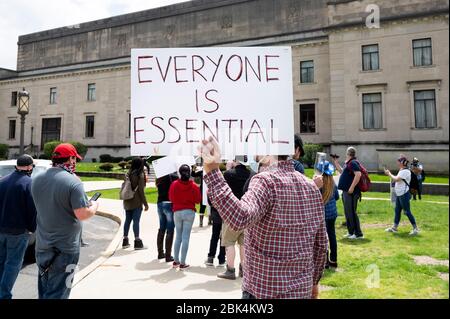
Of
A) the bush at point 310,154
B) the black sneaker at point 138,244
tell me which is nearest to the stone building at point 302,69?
the bush at point 310,154

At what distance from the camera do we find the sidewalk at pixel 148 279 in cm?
464

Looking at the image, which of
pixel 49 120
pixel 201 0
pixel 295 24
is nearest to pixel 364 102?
pixel 295 24

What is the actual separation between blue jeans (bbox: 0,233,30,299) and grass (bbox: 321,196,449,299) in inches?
163

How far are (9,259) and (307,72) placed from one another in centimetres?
2915

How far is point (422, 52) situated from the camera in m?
23.9

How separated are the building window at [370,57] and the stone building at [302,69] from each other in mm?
74

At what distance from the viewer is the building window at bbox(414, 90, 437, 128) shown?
23.8m

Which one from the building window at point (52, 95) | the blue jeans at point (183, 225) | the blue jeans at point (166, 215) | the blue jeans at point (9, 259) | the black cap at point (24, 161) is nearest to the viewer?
the blue jeans at point (9, 259)

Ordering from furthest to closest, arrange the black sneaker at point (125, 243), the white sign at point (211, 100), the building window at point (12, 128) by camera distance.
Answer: the building window at point (12, 128)
the black sneaker at point (125, 243)
the white sign at point (211, 100)

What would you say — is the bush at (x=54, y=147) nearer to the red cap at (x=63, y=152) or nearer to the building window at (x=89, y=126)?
the building window at (x=89, y=126)

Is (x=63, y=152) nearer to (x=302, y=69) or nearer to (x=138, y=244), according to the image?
(x=138, y=244)
